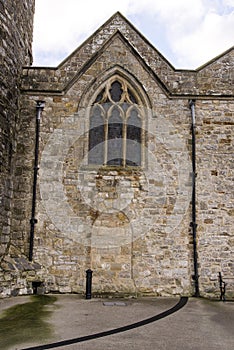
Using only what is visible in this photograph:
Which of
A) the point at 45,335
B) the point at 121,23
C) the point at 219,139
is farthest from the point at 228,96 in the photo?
the point at 45,335

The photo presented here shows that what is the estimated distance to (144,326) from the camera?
5781 mm

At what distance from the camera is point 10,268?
8.66 metres

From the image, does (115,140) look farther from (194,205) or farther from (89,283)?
(89,283)

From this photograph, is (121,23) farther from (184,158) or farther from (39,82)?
(184,158)

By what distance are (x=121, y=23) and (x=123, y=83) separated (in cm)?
195

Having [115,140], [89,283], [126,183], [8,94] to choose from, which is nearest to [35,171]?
[8,94]

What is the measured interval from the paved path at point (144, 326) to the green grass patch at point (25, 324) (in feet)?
0.52

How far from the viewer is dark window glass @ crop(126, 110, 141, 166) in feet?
33.1

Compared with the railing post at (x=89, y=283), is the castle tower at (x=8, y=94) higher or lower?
higher

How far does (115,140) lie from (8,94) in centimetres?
315

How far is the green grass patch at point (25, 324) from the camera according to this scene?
4.88 metres

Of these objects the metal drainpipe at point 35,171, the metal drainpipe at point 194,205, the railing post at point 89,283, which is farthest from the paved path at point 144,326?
the metal drainpipe at point 35,171

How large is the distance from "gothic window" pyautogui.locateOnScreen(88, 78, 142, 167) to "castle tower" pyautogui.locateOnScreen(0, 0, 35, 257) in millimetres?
2172

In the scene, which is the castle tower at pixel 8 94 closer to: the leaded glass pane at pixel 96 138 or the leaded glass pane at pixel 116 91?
the leaded glass pane at pixel 96 138
